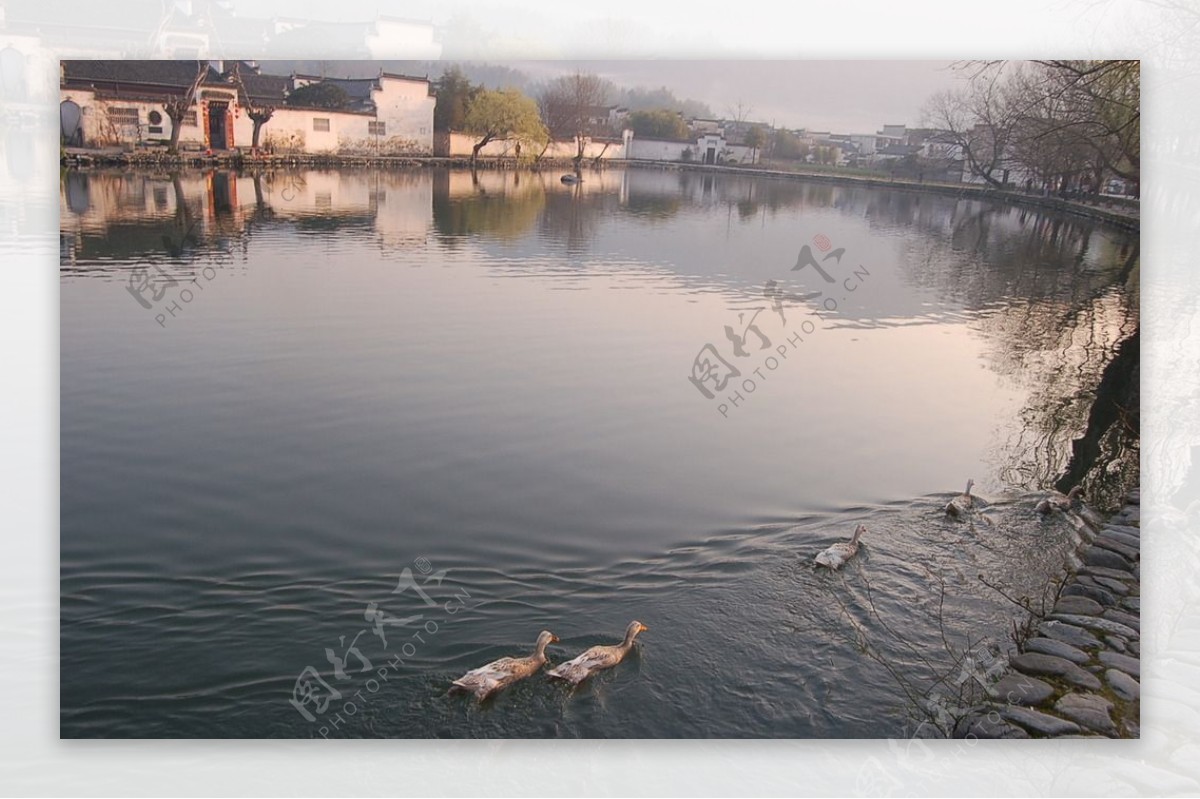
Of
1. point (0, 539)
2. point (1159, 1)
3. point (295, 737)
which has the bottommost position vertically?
point (295, 737)

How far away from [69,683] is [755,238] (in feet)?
11.2

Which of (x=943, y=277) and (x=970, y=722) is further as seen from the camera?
(x=943, y=277)

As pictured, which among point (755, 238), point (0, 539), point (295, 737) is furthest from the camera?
point (755, 238)

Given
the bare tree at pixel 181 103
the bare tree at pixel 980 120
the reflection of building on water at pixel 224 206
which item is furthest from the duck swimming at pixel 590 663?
the bare tree at pixel 181 103

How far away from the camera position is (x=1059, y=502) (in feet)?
13.2

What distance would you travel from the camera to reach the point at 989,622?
358cm

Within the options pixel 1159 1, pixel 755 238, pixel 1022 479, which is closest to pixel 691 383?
pixel 755 238

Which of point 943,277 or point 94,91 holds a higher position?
point 94,91

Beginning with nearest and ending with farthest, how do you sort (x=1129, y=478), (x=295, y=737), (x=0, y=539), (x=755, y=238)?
(x=295, y=737) < (x=0, y=539) < (x=1129, y=478) < (x=755, y=238)

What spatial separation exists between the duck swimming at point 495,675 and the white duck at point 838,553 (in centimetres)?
127

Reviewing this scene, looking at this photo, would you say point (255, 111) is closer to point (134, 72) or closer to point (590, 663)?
point (134, 72)

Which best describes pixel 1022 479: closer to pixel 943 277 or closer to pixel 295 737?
pixel 943 277

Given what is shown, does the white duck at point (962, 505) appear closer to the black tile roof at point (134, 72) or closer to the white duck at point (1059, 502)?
the white duck at point (1059, 502)

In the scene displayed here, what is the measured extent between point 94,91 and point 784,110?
2946 mm
